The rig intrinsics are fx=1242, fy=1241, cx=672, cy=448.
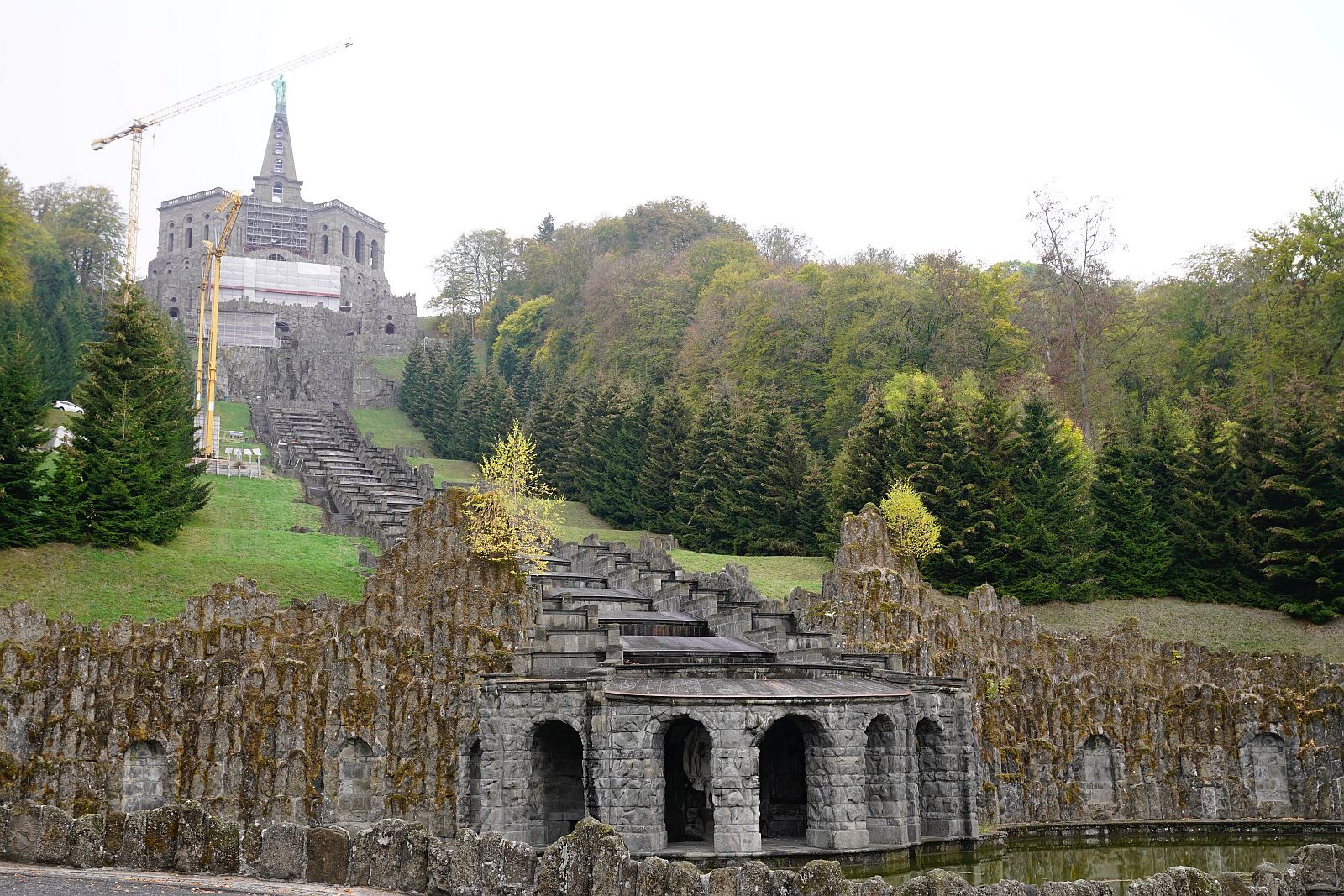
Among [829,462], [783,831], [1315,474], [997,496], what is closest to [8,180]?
[829,462]

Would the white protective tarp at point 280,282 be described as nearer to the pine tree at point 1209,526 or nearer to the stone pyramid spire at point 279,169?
the stone pyramid spire at point 279,169

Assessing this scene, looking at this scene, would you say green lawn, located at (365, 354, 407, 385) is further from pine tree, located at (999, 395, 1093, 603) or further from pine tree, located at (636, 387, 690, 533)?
pine tree, located at (999, 395, 1093, 603)

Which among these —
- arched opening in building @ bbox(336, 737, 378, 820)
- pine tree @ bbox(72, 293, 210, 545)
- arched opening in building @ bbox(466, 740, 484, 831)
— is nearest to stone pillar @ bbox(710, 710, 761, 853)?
arched opening in building @ bbox(466, 740, 484, 831)

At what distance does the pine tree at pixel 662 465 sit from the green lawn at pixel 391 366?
5027cm

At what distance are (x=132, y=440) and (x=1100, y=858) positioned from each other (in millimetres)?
38631

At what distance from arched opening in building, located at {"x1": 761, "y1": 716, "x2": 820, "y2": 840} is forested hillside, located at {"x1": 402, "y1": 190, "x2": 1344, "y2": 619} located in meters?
19.8

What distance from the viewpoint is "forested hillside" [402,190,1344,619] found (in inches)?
2105

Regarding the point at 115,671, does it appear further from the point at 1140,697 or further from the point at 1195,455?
the point at 1195,455

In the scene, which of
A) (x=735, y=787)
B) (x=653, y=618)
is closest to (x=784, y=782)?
(x=735, y=787)

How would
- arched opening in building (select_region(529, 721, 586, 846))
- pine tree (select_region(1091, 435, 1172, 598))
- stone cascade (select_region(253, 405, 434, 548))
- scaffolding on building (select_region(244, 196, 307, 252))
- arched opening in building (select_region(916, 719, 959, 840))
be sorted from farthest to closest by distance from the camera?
scaffolding on building (select_region(244, 196, 307, 252)), stone cascade (select_region(253, 405, 434, 548)), pine tree (select_region(1091, 435, 1172, 598)), arched opening in building (select_region(916, 719, 959, 840)), arched opening in building (select_region(529, 721, 586, 846))

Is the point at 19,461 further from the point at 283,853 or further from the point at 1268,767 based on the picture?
the point at 1268,767

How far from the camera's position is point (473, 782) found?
3450 cm

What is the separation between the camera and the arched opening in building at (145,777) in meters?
35.1

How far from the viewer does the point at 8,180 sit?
262ft
